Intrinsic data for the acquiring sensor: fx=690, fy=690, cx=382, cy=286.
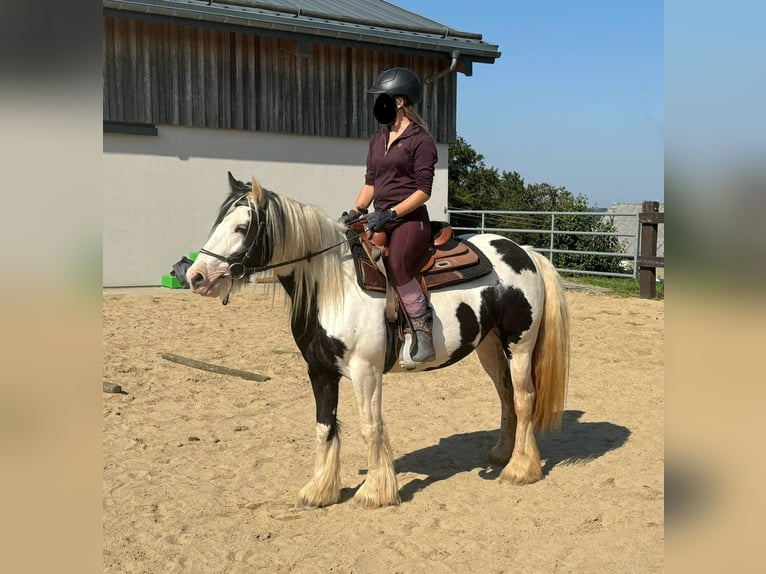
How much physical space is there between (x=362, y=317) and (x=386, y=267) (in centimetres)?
31

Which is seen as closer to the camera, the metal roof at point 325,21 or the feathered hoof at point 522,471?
the feathered hoof at point 522,471

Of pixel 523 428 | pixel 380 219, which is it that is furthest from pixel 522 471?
pixel 380 219

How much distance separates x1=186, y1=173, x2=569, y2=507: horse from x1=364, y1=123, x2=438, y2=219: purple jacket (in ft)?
1.11

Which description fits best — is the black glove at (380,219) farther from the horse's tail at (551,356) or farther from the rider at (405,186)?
the horse's tail at (551,356)

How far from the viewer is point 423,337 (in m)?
3.60

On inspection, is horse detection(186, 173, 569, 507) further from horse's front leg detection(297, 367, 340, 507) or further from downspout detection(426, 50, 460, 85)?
downspout detection(426, 50, 460, 85)

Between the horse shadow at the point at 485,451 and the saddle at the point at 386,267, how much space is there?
37.5 inches

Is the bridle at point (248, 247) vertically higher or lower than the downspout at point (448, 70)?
lower

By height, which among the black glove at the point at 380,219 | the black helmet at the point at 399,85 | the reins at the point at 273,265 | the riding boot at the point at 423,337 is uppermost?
the black helmet at the point at 399,85

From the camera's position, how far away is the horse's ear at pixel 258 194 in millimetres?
3340

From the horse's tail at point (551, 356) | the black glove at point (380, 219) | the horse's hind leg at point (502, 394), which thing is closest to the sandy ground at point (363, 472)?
the horse's hind leg at point (502, 394)

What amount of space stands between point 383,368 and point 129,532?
1513 mm
